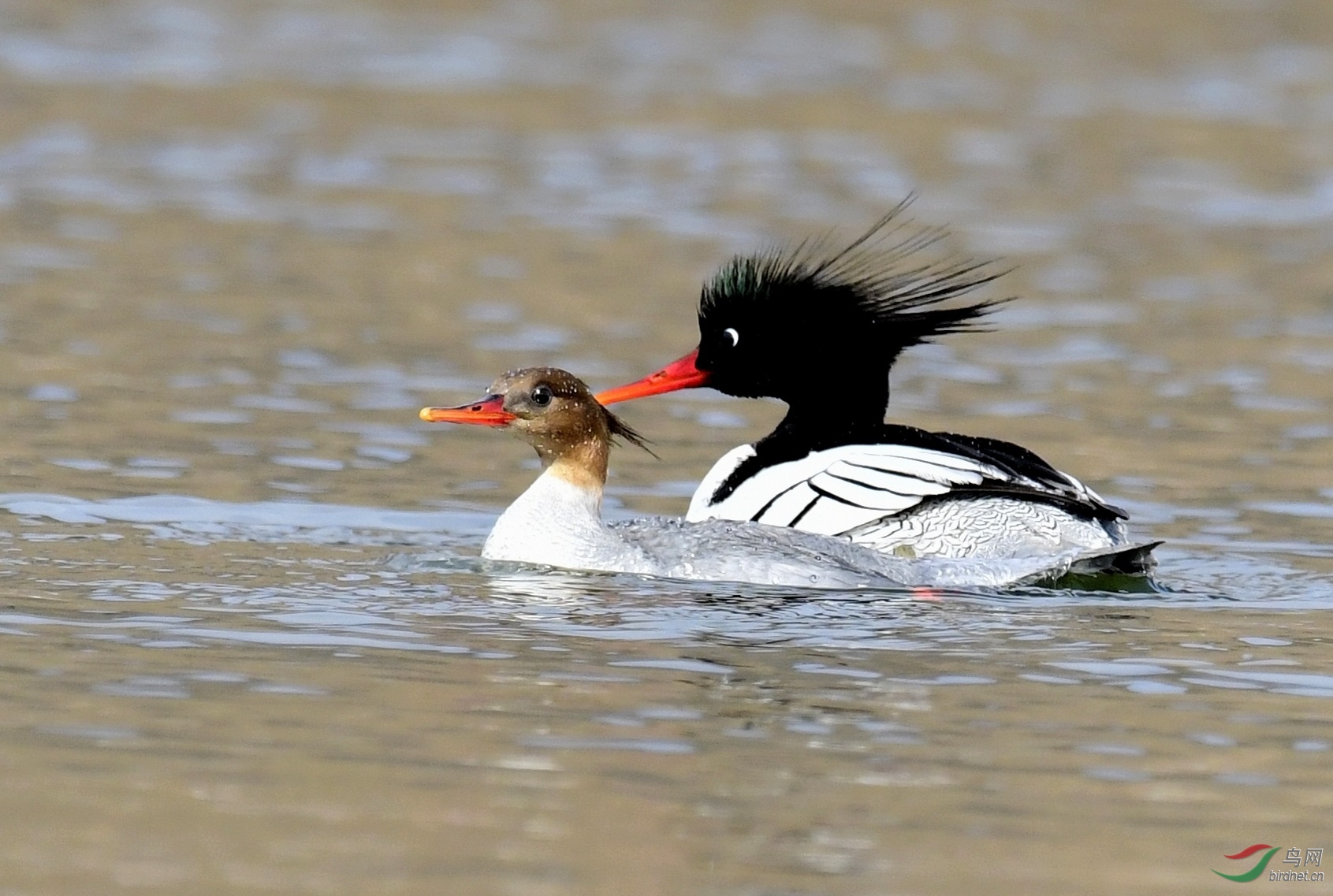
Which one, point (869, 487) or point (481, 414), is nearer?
point (481, 414)

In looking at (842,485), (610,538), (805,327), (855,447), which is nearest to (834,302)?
(805,327)

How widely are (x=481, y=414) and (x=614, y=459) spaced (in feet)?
11.2

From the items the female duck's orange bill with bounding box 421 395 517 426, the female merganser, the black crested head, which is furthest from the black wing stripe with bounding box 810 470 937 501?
the female duck's orange bill with bounding box 421 395 517 426

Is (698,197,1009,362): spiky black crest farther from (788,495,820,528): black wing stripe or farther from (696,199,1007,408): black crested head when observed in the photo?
(788,495,820,528): black wing stripe

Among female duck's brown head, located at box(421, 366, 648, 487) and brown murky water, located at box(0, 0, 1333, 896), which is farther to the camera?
female duck's brown head, located at box(421, 366, 648, 487)

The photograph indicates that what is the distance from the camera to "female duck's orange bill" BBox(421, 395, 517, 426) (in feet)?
32.8

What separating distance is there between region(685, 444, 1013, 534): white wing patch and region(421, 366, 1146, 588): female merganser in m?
0.23

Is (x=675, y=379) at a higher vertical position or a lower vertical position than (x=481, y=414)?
higher

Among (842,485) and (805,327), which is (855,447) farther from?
(805,327)

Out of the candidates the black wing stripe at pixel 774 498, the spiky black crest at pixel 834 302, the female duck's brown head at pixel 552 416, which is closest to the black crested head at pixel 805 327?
the spiky black crest at pixel 834 302

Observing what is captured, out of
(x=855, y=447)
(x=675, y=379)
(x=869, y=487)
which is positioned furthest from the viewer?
(x=675, y=379)

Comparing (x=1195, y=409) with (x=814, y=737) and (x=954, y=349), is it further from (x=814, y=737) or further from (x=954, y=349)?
(x=814, y=737)

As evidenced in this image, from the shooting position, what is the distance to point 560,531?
10008 millimetres

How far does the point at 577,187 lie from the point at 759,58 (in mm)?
8398
